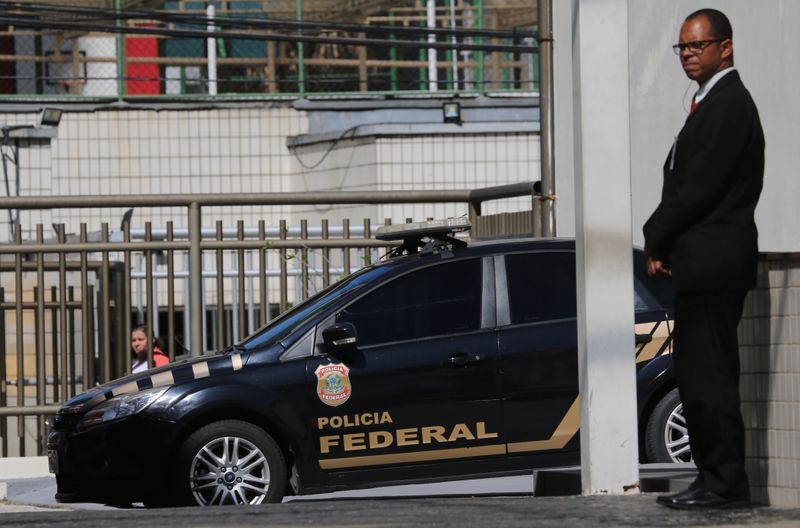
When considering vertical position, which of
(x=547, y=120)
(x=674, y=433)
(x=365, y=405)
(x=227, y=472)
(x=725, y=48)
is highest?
(x=547, y=120)

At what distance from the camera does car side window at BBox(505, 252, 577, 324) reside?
9.32 metres

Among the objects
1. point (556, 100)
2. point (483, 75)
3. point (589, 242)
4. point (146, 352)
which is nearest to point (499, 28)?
point (483, 75)

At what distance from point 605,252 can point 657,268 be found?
39 cm

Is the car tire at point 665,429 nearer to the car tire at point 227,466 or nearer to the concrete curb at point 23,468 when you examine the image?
the car tire at point 227,466

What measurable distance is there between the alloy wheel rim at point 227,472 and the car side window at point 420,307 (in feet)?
2.96

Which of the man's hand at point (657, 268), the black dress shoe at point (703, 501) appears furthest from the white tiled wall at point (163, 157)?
the black dress shoe at point (703, 501)

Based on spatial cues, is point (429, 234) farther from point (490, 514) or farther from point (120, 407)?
point (490, 514)

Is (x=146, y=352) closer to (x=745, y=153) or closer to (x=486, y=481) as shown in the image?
(x=486, y=481)

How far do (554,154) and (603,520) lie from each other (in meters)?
7.37

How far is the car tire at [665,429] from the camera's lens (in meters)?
9.31

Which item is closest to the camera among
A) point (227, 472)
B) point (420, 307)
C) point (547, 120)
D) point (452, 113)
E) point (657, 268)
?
point (657, 268)

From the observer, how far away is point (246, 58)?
21.8 meters

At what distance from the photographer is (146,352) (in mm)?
13078

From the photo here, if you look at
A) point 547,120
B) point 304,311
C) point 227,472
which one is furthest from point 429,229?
point 547,120
